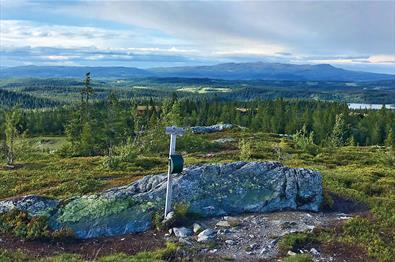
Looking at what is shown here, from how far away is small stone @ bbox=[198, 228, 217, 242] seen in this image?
17.0 m

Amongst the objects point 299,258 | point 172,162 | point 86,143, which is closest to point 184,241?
point 172,162

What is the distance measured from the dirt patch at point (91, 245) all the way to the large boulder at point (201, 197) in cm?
67

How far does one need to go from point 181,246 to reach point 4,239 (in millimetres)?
7389

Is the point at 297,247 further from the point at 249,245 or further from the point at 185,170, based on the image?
the point at 185,170

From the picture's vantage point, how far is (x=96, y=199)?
20.1 metres

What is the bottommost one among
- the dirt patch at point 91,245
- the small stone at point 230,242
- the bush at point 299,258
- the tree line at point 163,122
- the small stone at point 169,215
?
the tree line at point 163,122

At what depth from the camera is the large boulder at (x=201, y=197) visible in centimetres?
1864

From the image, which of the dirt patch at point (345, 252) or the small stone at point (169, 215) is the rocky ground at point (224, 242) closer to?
the dirt patch at point (345, 252)

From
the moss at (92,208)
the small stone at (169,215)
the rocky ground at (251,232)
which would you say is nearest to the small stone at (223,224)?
the rocky ground at (251,232)

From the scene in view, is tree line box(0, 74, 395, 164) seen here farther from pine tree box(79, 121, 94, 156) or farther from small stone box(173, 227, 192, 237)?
small stone box(173, 227, 192, 237)

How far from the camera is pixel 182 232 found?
17688 millimetres

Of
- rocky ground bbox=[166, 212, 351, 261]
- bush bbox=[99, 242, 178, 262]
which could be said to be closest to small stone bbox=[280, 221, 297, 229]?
rocky ground bbox=[166, 212, 351, 261]

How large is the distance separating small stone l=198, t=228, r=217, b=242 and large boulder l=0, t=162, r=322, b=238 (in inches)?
80.2

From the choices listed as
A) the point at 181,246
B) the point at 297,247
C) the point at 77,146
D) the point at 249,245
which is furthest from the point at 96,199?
the point at 77,146
